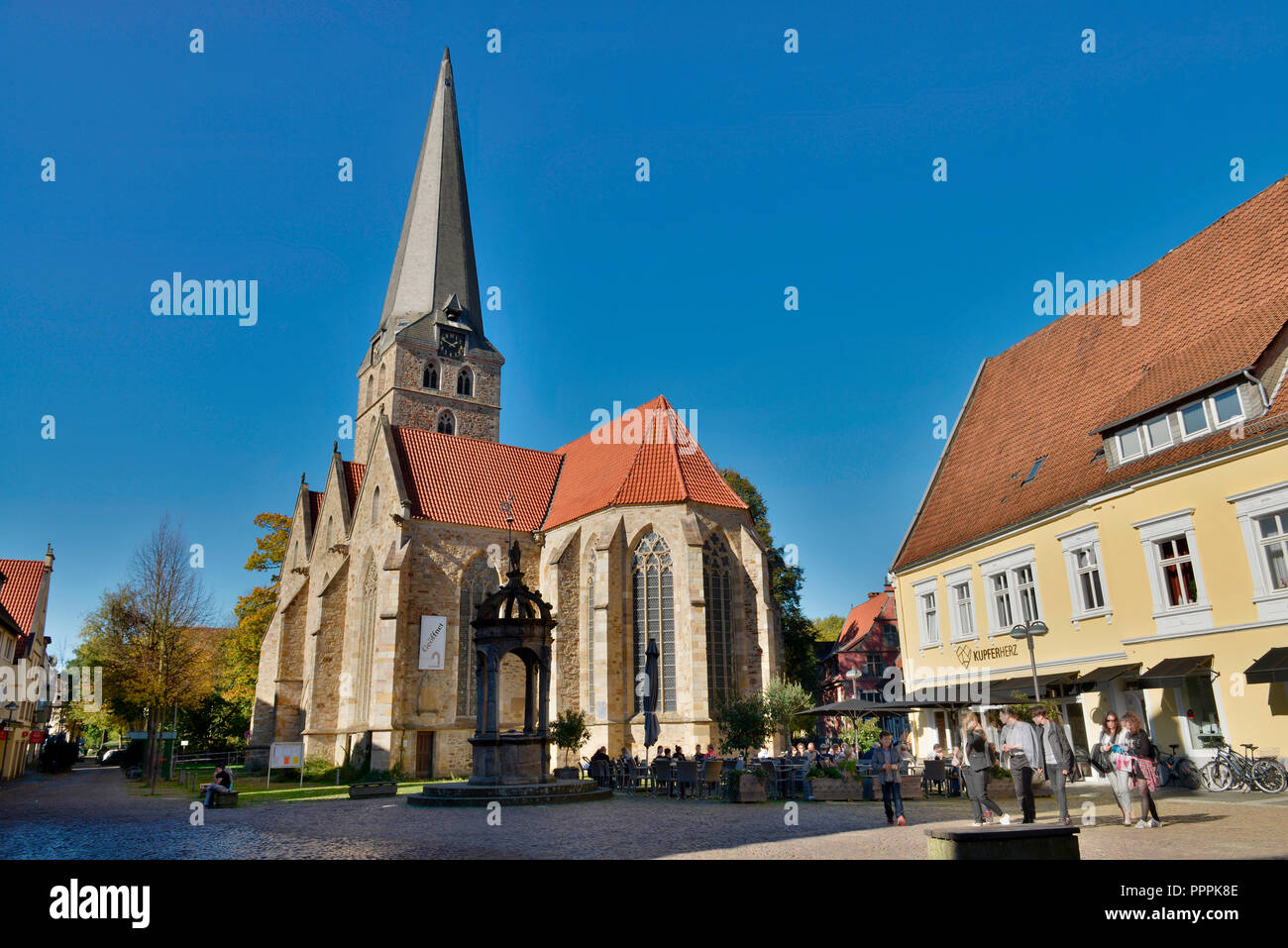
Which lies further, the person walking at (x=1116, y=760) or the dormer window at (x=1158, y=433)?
the dormer window at (x=1158, y=433)

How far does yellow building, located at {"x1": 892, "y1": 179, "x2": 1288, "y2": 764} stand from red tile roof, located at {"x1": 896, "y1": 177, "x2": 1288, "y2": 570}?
6 cm

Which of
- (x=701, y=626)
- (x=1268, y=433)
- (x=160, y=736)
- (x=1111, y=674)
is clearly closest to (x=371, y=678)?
(x=160, y=736)

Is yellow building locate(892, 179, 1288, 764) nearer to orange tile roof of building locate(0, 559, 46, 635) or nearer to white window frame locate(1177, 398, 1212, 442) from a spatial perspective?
white window frame locate(1177, 398, 1212, 442)

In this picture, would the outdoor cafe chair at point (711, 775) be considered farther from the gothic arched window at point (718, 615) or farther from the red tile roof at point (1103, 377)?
the red tile roof at point (1103, 377)

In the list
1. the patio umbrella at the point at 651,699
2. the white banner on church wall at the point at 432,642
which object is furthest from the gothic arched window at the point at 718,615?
the white banner on church wall at the point at 432,642

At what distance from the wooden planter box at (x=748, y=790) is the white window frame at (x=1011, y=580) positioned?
26.6ft

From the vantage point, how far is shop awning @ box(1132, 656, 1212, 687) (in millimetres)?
15703

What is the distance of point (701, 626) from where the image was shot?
1102 inches

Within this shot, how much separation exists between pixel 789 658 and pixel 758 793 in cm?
2358

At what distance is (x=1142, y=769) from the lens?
11.1m

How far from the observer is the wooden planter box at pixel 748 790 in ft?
56.3

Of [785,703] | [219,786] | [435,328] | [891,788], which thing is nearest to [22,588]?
[435,328]

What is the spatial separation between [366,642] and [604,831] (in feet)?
76.8
